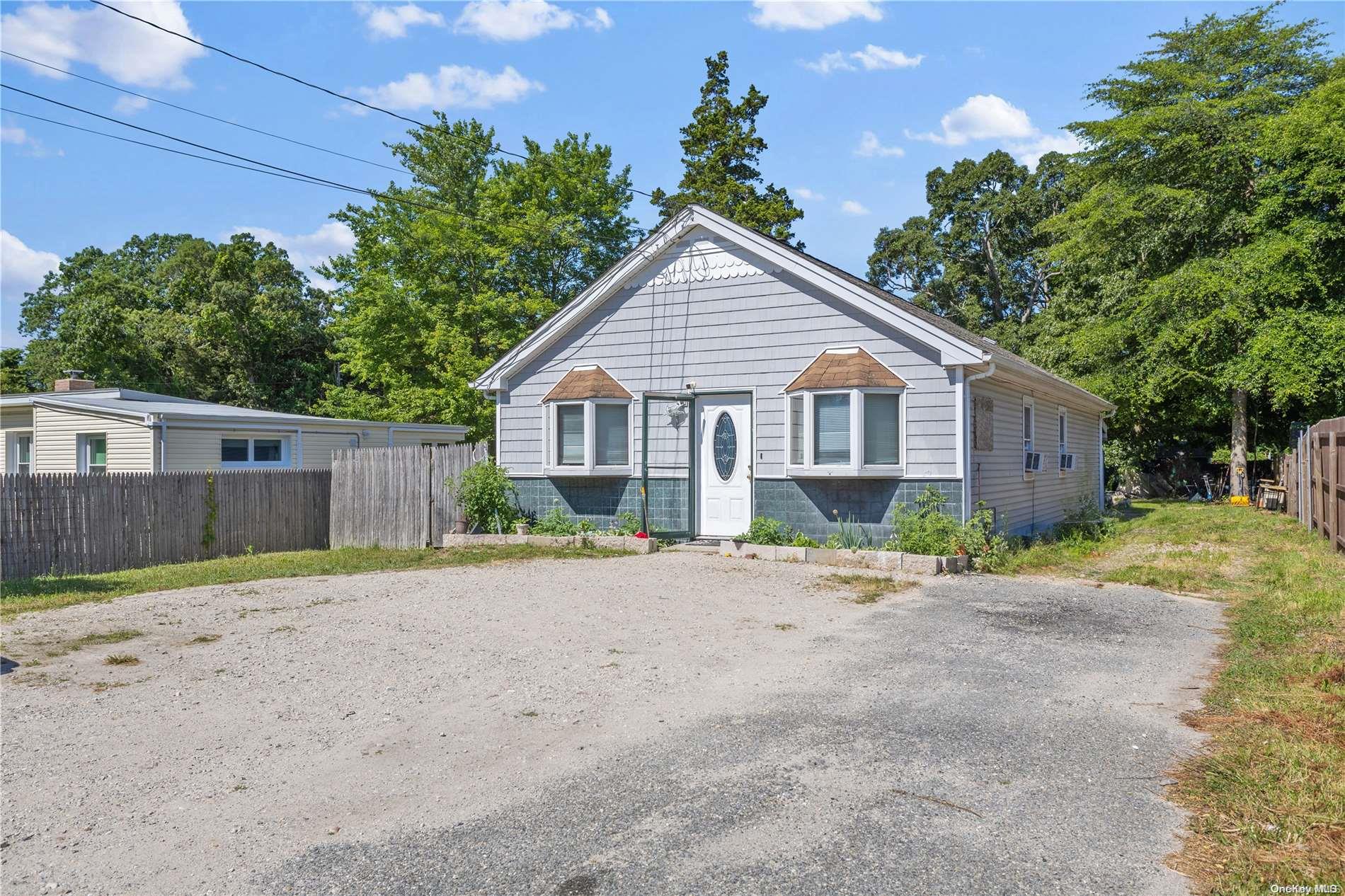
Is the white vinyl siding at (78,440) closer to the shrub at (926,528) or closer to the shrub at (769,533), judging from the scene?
the shrub at (769,533)

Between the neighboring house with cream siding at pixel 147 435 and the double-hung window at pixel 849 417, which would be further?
the neighboring house with cream siding at pixel 147 435

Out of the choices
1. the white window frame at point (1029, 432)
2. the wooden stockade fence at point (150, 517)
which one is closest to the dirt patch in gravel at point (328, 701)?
the wooden stockade fence at point (150, 517)

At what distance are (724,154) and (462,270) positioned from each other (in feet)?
44.1

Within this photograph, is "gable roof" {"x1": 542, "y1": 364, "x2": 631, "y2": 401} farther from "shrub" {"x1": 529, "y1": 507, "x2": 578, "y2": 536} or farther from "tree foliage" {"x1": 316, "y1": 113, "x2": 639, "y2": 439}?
"tree foliage" {"x1": 316, "y1": 113, "x2": 639, "y2": 439}

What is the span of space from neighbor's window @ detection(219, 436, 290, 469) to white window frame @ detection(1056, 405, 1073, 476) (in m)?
17.5

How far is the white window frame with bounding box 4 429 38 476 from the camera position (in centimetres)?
1994

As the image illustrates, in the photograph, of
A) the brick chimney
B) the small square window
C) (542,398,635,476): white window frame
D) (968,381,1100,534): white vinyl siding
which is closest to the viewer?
(968,381,1100,534): white vinyl siding

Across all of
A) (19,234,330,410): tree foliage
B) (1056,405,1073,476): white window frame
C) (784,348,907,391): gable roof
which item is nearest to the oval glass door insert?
(784,348,907,391): gable roof

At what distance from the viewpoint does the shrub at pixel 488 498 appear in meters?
14.5

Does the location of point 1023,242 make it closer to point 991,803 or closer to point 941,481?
point 941,481

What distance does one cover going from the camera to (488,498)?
47.8 ft

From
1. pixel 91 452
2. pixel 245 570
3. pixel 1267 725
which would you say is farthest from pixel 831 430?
pixel 91 452

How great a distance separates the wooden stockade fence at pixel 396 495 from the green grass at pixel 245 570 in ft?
1.97

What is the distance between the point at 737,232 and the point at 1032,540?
708 centimetres
